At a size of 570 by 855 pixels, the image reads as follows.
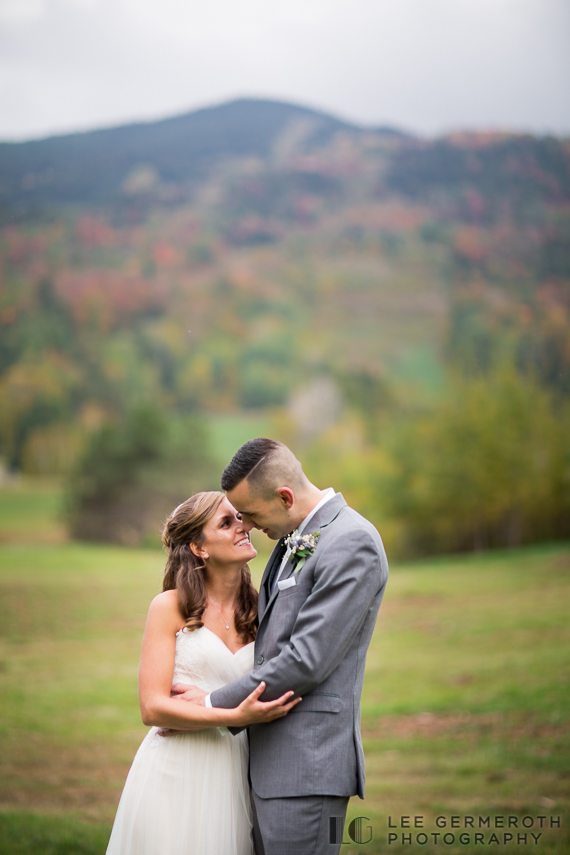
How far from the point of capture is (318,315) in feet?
68.2

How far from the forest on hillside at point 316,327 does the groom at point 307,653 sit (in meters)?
13.6

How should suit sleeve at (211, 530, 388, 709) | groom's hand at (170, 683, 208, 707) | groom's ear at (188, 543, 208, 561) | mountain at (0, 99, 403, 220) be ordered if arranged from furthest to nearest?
1. mountain at (0, 99, 403, 220)
2. groom's ear at (188, 543, 208, 561)
3. groom's hand at (170, 683, 208, 707)
4. suit sleeve at (211, 530, 388, 709)

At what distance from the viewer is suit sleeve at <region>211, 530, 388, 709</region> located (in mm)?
1805

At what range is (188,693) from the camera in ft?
6.86

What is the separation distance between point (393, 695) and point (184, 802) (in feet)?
28.3

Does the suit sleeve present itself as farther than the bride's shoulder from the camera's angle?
No

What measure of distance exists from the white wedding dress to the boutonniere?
1.54ft

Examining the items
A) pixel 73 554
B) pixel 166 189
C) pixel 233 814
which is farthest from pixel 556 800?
pixel 166 189

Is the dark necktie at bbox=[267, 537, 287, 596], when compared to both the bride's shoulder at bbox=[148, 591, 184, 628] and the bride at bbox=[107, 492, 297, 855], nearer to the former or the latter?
the bride at bbox=[107, 492, 297, 855]

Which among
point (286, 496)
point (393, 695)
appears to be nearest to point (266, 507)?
point (286, 496)

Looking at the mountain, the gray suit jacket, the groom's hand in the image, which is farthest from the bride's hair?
the mountain

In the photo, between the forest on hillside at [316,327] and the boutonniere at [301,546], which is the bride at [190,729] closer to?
the boutonniere at [301,546]

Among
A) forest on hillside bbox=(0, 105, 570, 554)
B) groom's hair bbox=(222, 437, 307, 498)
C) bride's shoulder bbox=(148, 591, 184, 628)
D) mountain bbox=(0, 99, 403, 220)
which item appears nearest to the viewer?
groom's hair bbox=(222, 437, 307, 498)

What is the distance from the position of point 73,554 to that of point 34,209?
30.4ft
